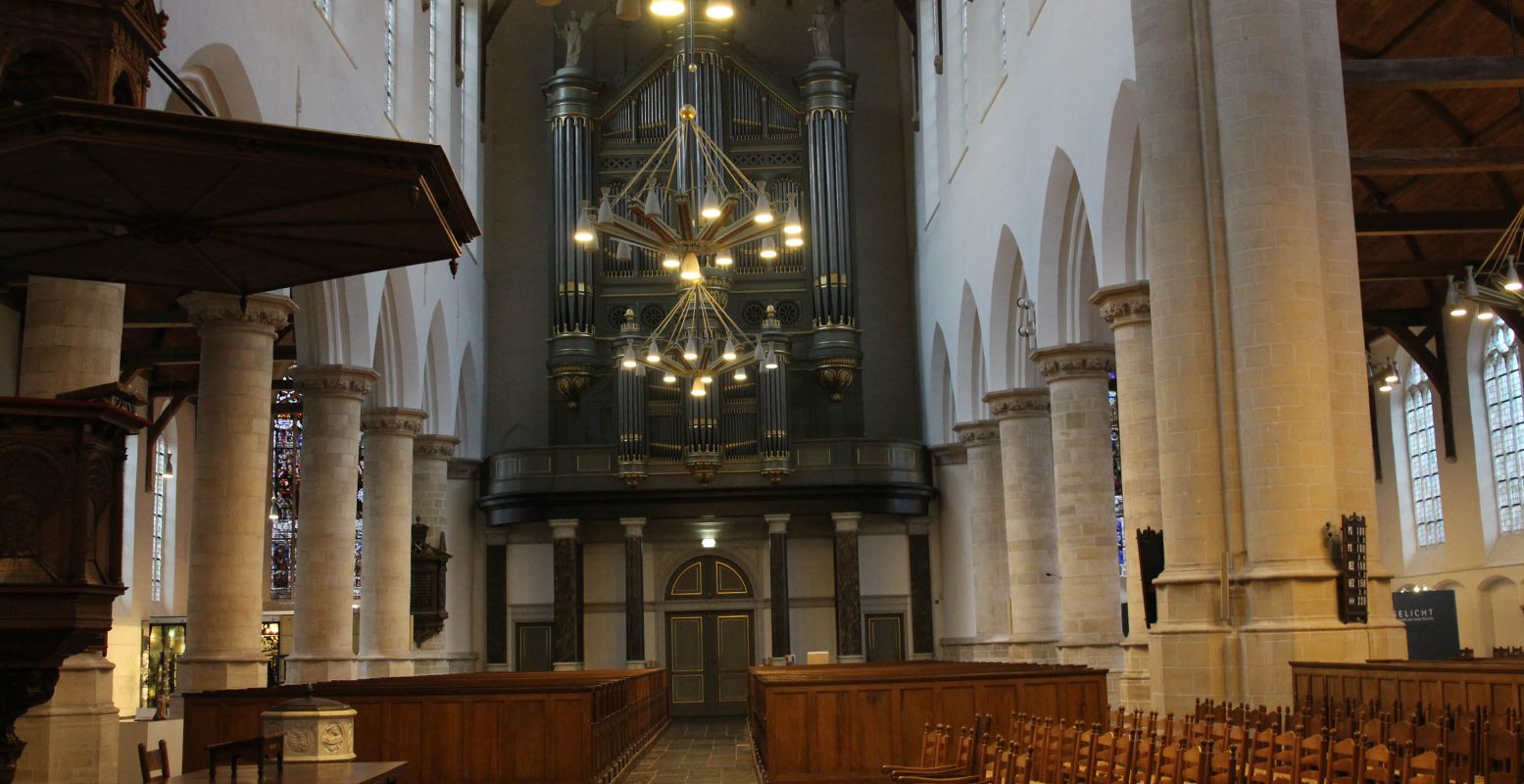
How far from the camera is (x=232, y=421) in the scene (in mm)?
16641

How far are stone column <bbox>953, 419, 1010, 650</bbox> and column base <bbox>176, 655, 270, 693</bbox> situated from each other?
1444cm

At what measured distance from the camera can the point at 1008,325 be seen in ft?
79.0

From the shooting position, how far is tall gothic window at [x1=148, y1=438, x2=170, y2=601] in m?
29.5

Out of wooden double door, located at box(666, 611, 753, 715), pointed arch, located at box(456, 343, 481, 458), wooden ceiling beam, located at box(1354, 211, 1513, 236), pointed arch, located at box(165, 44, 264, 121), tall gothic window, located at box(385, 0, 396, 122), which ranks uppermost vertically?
tall gothic window, located at box(385, 0, 396, 122)

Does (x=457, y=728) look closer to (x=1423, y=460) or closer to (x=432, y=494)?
(x=432, y=494)

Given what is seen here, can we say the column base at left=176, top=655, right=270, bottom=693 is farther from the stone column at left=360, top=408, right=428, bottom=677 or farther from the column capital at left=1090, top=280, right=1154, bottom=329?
the column capital at left=1090, top=280, right=1154, bottom=329

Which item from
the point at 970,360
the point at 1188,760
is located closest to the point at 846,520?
the point at 970,360

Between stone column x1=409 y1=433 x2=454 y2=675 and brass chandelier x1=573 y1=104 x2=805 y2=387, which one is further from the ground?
brass chandelier x1=573 y1=104 x2=805 y2=387

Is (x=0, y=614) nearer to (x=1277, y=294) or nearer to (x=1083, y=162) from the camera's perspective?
(x=1277, y=294)

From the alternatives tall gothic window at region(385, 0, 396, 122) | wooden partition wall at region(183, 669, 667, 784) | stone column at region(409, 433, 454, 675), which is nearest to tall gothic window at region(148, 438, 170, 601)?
stone column at region(409, 433, 454, 675)

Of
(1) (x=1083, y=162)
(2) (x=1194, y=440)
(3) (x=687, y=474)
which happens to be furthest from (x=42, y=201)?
(3) (x=687, y=474)

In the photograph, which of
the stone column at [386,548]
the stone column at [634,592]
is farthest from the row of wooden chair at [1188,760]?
the stone column at [634,592]

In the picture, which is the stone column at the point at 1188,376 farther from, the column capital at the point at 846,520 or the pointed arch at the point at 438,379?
the column capital at the point at 846,520

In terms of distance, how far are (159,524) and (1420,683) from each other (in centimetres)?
2526
